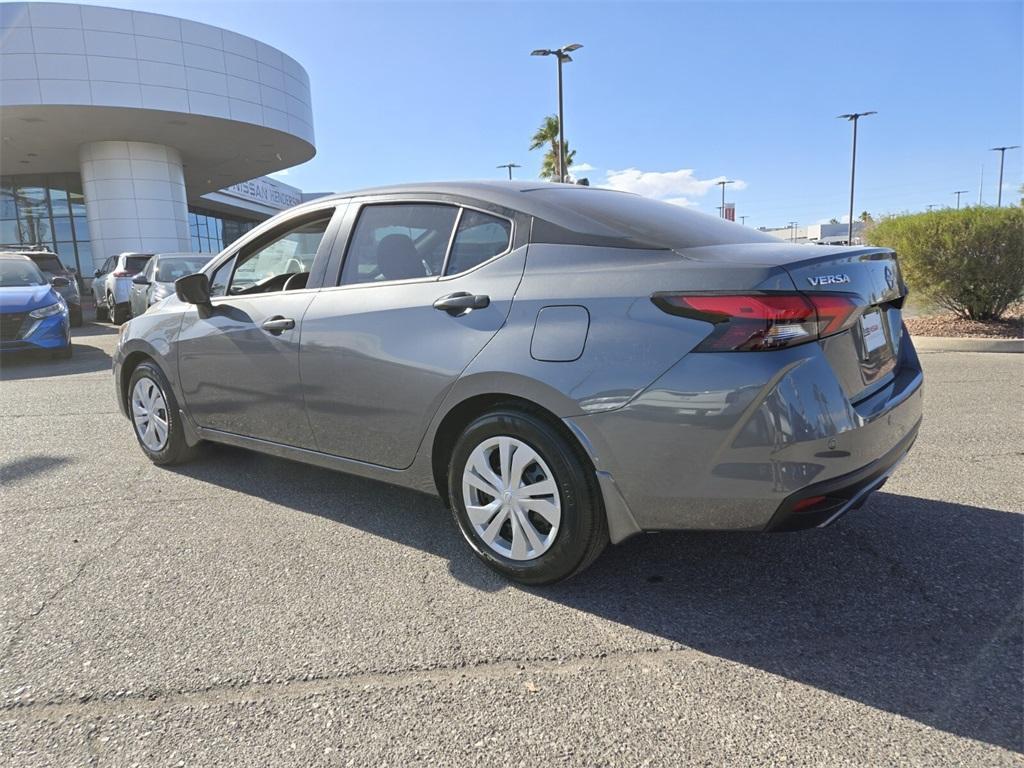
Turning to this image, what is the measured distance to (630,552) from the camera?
3.21 meters

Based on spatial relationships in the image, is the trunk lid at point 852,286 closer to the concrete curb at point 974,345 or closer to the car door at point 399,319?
the car door at point 399,319

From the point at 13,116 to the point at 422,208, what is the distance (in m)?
23.6

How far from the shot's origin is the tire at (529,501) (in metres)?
2.62

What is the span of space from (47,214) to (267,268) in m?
32.6

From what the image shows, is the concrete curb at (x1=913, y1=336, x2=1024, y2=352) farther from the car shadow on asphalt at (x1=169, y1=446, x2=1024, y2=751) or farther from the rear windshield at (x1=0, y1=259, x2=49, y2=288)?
the rear windshield at (x1=0, y1=259, x2=49, y2=288)

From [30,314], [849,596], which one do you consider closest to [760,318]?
[849,596]

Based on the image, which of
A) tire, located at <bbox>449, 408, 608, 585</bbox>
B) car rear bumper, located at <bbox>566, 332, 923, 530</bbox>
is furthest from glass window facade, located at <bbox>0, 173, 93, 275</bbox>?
car rear bumper, located at <bbox>566, 332, 923, 530</bbox>

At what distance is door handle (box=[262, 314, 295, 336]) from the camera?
140 inches

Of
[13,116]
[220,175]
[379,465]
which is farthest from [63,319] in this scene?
[220,175]

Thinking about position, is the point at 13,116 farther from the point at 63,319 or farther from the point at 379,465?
the point at 379,465

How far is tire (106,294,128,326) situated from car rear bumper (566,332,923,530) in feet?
54.0

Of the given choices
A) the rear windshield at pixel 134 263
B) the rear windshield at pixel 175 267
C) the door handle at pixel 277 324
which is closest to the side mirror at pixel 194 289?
the door handle at pixel 277 324

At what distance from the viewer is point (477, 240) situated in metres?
3.02

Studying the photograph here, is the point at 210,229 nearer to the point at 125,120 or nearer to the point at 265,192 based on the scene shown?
the point at 265,192
